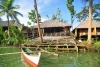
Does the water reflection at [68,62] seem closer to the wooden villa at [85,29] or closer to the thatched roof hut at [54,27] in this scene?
the thatched roof hut at [54,27]

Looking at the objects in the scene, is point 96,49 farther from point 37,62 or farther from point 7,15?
point 7,15

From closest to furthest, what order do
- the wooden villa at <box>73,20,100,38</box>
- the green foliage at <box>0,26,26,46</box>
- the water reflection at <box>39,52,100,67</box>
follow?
the water reflection at <box>39,52,100,67</box> < the green foliage at <box>0,26,26,46</box> < the wooden villa at <box>73,20,100,38</box>

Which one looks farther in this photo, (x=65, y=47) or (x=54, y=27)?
(x=54, y=27)

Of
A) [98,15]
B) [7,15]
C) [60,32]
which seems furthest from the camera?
[98,15]

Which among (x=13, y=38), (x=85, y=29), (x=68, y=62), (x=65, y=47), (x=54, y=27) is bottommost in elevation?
(x=68, y=62)

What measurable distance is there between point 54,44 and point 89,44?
5.50 m

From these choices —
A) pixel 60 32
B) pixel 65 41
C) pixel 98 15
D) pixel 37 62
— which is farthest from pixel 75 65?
pixel 98 15

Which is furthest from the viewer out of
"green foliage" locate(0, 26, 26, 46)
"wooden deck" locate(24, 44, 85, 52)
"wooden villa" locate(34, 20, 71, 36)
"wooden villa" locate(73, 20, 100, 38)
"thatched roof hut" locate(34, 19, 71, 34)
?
"thatched roof hut" locate(34, 19, 71, 34)

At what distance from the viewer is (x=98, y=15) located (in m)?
56.8

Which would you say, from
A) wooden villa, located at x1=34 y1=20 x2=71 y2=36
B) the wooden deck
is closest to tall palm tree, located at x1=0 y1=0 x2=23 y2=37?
wooden villa, located at x1=34 y1=20 x2=71 y2=36

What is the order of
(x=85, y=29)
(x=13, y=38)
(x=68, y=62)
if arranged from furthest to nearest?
(x=85, y=29) < (x=13, y=38) < (x=68, y=62)

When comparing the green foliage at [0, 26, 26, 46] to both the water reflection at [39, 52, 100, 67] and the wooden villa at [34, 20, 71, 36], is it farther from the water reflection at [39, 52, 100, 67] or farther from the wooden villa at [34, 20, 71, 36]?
the water reflection at [39, 52, 100, 67]

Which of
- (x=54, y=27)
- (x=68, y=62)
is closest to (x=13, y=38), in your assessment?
(x=54, y=27)

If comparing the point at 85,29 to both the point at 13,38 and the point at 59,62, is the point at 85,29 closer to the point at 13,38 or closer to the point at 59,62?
the point at 13,38
